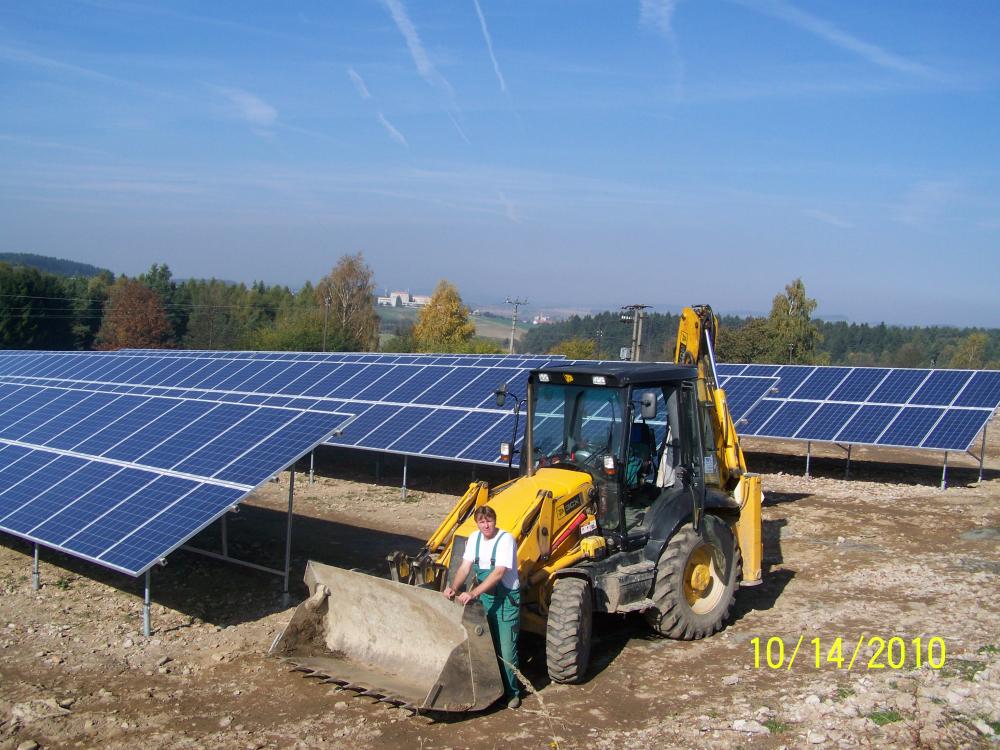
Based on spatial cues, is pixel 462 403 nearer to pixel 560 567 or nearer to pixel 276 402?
pixel 276 402

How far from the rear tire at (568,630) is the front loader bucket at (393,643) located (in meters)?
0.73

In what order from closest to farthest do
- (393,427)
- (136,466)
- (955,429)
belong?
(136,466) < (393,427) < (955,429)

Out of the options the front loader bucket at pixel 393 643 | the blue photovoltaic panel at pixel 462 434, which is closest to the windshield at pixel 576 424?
the front loader bucket at pixel 393 643

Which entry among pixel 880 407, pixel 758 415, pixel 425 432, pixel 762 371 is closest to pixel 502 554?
pixel 425 432

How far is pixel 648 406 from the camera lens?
26.3 ft

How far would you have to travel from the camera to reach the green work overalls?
712 cm

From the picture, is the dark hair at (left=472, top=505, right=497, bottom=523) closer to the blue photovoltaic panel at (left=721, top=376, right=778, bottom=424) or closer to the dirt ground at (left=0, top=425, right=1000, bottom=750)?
the dirt ground at (left=0, top=425, right=1000, bottom=750)

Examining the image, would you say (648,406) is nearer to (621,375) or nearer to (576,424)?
(621,375)

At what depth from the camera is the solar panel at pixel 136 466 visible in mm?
9219

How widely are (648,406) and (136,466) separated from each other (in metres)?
6.77

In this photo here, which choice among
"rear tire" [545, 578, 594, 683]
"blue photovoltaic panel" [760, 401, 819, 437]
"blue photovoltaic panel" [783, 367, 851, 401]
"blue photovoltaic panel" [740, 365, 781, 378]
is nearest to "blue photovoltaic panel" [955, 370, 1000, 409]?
"blue photovoltaic panel" [783, 367, 851, 401]

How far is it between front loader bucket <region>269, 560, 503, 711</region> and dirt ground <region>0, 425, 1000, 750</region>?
215mm

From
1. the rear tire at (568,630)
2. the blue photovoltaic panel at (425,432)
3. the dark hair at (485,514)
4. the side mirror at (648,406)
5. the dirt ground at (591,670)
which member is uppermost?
the side mirror at (648,406)

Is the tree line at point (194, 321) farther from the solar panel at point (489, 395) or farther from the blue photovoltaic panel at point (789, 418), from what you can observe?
the blue photovoltaic panel at point (789, 418)
